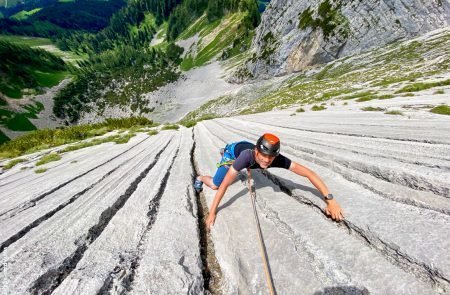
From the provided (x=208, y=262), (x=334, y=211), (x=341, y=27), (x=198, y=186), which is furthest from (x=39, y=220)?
(x=341, y=27)

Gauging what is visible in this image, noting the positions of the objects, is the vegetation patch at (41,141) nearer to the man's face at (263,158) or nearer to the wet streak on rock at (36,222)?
the wet streak on rock at (36,222)

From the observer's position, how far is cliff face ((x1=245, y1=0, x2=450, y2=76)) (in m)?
75.6

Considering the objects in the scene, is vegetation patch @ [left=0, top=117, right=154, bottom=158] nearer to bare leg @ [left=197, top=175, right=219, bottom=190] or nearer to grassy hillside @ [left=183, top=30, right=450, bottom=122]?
bare leg @ [left=197, top=175, right=219, bottom=190]

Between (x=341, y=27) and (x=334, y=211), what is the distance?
3997 inches

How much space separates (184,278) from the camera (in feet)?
12.3

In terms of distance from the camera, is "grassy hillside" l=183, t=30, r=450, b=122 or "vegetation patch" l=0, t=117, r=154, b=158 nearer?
"vegetation patch" l=0, t=117, r=154, b=158

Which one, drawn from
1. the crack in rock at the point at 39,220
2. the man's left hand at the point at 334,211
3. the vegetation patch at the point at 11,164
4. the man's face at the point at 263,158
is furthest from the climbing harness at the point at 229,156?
the vegetation patch at the point at 11,164

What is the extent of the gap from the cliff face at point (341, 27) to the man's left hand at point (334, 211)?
97518 mm

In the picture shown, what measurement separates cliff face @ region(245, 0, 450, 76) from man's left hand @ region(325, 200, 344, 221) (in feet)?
320

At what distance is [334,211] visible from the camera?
15.7 ft

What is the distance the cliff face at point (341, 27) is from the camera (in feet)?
248

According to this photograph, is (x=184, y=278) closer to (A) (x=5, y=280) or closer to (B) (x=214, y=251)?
(B) (x=214, y=251)

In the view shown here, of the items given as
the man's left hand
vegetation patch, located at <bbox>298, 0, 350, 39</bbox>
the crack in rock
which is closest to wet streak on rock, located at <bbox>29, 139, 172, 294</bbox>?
the crack in rock

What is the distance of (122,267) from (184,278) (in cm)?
123
